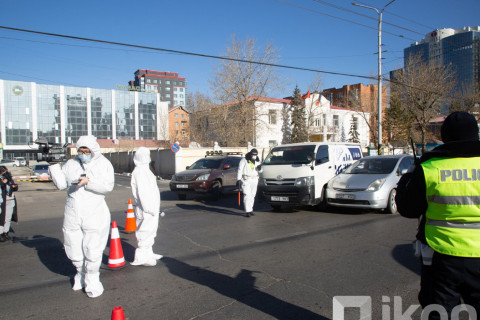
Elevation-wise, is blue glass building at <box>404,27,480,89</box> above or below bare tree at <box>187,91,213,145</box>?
above

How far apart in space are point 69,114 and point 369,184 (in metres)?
79.7

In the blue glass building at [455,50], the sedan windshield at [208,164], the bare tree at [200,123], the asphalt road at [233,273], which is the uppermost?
the blue glass building at [455,50]

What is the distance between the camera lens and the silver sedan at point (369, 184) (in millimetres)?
9055

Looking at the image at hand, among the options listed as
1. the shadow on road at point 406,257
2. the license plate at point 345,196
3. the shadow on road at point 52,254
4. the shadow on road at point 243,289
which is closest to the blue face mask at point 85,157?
the shadow on road at point 52,254

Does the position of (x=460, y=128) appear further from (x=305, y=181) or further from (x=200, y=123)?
(x=200, y=123)

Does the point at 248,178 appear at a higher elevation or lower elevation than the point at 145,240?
higher

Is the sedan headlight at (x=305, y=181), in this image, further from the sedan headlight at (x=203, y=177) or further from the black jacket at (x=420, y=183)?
the black jacket at (x=420, y=183)

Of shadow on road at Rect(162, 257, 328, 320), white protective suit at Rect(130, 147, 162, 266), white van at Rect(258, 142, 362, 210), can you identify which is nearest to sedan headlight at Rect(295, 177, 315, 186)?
white van at Rect(258, 142, 362, 210)

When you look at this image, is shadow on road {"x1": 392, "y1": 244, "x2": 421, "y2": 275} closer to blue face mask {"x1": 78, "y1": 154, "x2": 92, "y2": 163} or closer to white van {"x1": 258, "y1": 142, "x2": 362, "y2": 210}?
white van {"x1": 258, "y1": 142, "x2": 362, "y2": 210}

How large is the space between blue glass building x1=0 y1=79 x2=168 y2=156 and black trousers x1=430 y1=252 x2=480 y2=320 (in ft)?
213

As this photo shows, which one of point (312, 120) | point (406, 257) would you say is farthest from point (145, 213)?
point (312, 120)

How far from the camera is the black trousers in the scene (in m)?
2.15

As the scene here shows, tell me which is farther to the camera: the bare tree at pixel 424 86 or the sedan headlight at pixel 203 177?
the bare tree at pixel 424 86

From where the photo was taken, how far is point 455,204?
2.23 metres
